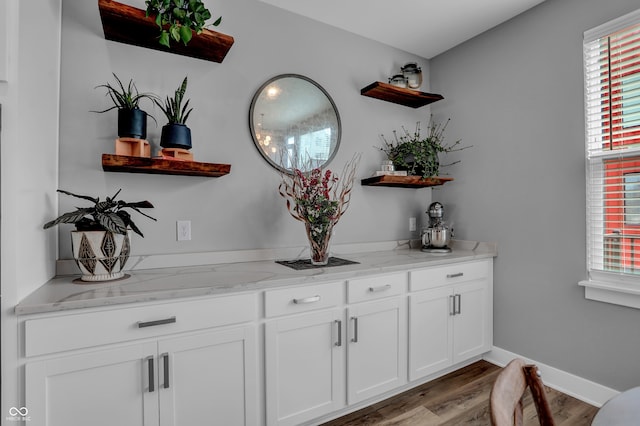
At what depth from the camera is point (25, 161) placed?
1.29m

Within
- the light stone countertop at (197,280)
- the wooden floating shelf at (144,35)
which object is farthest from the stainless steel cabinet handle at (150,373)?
the wooden floating shelf at (144,35)

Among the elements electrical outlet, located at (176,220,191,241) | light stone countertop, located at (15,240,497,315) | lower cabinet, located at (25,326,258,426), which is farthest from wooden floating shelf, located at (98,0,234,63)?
lower cabinet, located at (25,326,258,426)

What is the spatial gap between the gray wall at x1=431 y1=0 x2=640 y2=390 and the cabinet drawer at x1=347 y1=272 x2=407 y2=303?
3.33 ft

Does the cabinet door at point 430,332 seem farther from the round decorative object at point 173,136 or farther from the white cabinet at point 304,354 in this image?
the round decorative object at point 173,136

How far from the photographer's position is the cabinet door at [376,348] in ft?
6.25

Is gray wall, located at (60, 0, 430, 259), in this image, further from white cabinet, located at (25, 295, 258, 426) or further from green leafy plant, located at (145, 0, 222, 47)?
white cabinet, located at (25, 295, 258, 426)

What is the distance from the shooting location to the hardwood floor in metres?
1.91

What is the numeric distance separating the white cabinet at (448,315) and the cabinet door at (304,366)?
58cm

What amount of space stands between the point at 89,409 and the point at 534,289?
8.60 ft

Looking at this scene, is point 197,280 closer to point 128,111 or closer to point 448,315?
point 128,111

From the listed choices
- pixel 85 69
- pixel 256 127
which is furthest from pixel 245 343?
pixel 85 69

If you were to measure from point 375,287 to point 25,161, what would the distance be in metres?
1.72

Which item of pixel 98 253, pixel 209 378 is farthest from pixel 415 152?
pixel 98 253

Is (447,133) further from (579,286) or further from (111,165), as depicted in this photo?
(111,165)
